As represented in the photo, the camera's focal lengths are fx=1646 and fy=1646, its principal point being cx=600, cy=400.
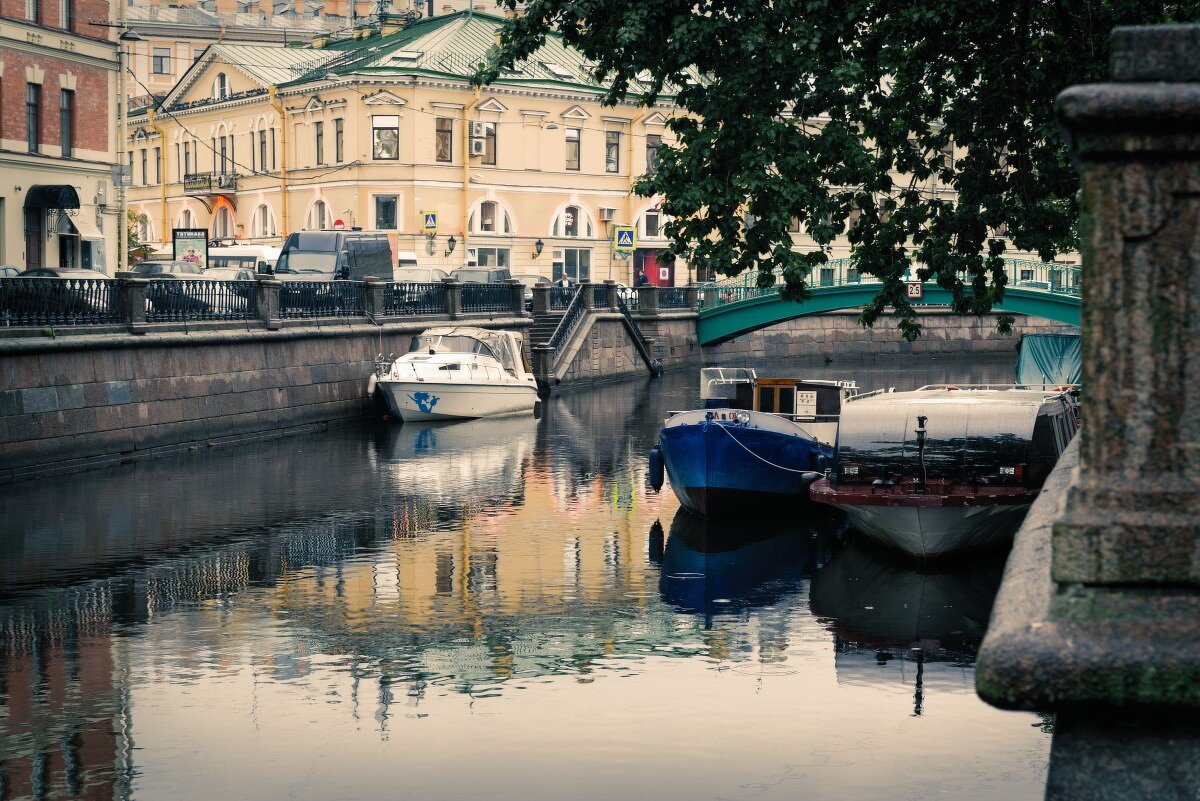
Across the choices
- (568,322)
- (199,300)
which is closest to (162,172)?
(568,322)

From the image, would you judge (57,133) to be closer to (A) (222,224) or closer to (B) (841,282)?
(B) (841,282)

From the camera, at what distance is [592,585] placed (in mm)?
18203

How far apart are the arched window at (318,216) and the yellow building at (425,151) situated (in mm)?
55

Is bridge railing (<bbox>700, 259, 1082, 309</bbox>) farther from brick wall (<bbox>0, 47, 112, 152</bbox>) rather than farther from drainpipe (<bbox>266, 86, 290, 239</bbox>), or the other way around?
brick wall (<bbox>0, 47, 112, 152</bbox>)

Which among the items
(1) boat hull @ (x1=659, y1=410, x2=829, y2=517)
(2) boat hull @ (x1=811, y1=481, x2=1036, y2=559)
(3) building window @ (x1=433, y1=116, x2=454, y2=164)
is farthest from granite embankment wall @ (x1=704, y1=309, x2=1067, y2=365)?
(2) boat hull @ (x1=811, y1=481, x2=1036, y2=559)

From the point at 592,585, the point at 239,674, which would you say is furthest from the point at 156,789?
the point at 592,585

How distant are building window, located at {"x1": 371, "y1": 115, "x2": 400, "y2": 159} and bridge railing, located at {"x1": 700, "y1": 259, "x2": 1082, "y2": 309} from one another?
1298 cm

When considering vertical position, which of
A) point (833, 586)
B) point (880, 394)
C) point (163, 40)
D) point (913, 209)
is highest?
point (163, 40)

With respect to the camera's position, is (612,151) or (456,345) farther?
(612,151)

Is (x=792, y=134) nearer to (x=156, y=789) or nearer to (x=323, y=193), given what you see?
(x=156, y=789)

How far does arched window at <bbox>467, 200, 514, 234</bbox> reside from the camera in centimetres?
6325

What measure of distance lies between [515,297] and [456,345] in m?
8.93

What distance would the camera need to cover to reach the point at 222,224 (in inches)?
2763

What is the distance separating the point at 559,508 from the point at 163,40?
3104 inches
